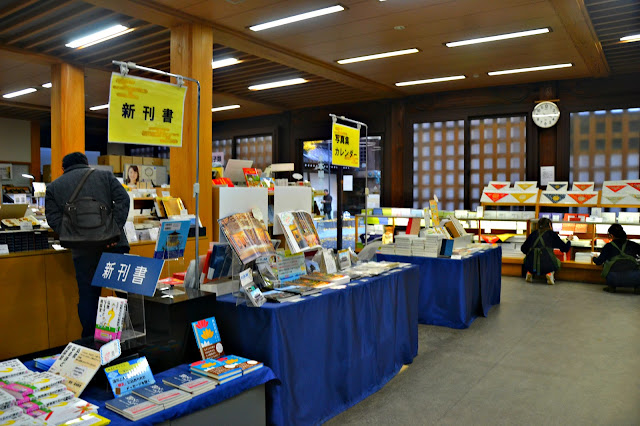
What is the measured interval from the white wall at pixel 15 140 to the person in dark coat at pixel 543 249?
1301 cm

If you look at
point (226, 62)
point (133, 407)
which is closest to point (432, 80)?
point (226, 62)

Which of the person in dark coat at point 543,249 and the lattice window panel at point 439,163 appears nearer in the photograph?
the person in dark coat at point 543,249

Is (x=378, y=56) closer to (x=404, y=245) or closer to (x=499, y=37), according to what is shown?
(x=499, y=37)

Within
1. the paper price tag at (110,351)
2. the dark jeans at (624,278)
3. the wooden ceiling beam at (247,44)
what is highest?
the wooden ceiling beam at (247,44)

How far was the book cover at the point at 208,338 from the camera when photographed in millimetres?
2590

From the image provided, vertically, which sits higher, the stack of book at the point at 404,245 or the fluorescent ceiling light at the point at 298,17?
the fluorescent ceiling light at the point at 298,17

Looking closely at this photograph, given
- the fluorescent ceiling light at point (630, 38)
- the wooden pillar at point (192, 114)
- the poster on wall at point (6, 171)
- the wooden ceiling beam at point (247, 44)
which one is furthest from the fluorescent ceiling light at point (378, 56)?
the poster on wall at point (6, 171)

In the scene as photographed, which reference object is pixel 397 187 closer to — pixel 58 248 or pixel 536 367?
pixel 536 367

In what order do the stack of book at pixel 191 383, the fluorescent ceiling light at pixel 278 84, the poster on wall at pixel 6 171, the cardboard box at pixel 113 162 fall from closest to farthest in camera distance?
the stack of book at pixel 191 383 → the fluorescent ceiling light at pixel 278 84 → the cardboard box at pixel 113 162 → the poster on wall at pixel 6 171

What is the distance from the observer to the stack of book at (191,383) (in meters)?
2.16

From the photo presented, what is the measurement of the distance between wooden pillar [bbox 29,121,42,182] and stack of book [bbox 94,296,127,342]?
13328 mm

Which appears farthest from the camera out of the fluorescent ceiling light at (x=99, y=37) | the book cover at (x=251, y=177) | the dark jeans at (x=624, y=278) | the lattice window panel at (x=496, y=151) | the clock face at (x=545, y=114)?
the lattice window panel at (x=496, y=151)

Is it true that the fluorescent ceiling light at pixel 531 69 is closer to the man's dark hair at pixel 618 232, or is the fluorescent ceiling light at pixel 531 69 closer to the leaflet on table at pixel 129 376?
the man's dark hair at pixel 618 232

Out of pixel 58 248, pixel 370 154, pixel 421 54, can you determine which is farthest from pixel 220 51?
pixel 370 154
